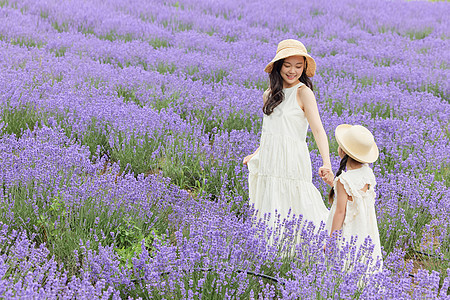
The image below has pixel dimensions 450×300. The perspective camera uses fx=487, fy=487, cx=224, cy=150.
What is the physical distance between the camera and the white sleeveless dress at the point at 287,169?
3168 mm

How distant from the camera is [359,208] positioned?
2.84 m

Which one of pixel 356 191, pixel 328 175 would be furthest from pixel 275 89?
pixel 356 191

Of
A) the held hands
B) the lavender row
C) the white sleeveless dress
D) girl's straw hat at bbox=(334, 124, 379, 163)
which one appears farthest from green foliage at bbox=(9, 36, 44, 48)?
girl's straw hat at bbox=(334, 124, 379, 163)

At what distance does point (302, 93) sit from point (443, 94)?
416cm

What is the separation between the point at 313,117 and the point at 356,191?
0.59m

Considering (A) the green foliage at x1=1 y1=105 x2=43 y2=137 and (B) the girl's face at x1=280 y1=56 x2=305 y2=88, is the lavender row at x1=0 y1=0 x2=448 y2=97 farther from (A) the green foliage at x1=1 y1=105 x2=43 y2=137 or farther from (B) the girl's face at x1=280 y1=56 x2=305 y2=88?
(B) the girl's face at x1=280 y1=56 x2=305 y2=88

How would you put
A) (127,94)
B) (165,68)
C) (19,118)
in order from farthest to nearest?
1. (165,68)
2. (127,94)
3. (19,118)

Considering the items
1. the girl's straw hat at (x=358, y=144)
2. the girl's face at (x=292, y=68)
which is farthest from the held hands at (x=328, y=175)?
the girl's face at (x=292, y=68)

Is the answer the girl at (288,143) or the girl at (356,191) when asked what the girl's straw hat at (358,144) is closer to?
the girl at (356,191)

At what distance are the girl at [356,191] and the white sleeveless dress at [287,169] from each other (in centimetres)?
29

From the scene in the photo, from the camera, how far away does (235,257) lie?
249 centimetres

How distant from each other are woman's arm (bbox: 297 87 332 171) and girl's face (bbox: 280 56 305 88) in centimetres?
9

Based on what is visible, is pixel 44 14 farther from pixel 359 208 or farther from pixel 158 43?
pixel 359 208

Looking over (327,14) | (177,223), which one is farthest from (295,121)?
(327,14)
